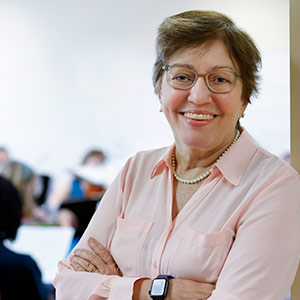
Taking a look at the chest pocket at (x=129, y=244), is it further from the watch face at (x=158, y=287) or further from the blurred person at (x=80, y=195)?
the blurred person at (x=80, y=195)

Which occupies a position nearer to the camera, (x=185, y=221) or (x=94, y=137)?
(x=185, y=221)

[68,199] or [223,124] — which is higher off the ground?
[223,124]

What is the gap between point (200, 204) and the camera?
1502 mm

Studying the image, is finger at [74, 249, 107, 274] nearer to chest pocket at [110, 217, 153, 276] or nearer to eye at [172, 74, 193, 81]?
chest pocket at [110, 217, 153, 276]

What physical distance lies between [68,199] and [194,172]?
9.97 ft

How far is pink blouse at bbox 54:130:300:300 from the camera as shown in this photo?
1.30 meters

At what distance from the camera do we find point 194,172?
1636 millimetres

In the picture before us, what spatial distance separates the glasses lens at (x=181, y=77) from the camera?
1.51 metres

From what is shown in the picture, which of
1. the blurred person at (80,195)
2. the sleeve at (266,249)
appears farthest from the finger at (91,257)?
the blurred person at (80,195)

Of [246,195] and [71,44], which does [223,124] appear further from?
[71,44]

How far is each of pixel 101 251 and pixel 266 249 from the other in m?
0.57

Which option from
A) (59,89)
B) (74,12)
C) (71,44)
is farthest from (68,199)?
(74,12)

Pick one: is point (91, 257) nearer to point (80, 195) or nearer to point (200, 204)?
point (200, 204)

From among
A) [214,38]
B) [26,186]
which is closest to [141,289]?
[214,38]
